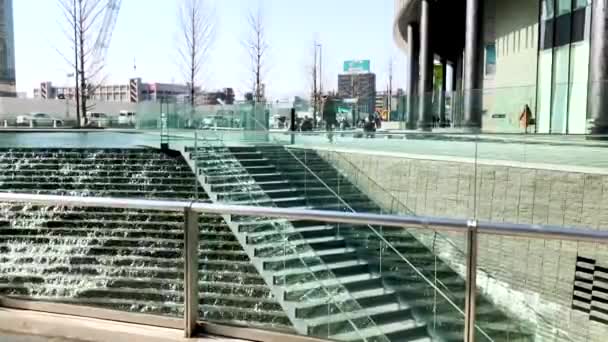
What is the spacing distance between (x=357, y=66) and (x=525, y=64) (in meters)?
61.2

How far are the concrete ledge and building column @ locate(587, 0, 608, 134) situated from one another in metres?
13.2

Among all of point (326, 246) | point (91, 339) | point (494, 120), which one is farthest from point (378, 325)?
point (494, 120)

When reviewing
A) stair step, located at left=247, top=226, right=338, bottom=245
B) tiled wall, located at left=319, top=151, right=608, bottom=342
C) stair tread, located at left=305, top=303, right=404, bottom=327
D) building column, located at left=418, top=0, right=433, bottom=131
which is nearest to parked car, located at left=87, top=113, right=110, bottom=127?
building column, located at left=418, top=0, right=433, bottom=131

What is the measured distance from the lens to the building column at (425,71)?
2106 cm

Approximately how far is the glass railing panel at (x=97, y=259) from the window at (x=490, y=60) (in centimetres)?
2596

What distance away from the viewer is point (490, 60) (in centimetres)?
2769

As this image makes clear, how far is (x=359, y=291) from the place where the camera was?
5.19 meters

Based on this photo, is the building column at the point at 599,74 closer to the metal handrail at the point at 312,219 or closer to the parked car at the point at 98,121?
the metal handrail at the point at 312,219

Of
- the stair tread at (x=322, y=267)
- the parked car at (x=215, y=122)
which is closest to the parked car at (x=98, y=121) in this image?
the parked car at (x=215, y=122)

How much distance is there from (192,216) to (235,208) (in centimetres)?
33

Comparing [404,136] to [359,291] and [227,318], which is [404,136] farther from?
[227,318]

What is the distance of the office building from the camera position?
1415 cm

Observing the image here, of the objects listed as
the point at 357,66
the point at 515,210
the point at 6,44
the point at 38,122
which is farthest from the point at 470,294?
the point at 357,66

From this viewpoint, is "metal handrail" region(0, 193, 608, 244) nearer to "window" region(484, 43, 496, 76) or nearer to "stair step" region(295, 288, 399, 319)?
"stair step" region(295, 288, 399, 319)
